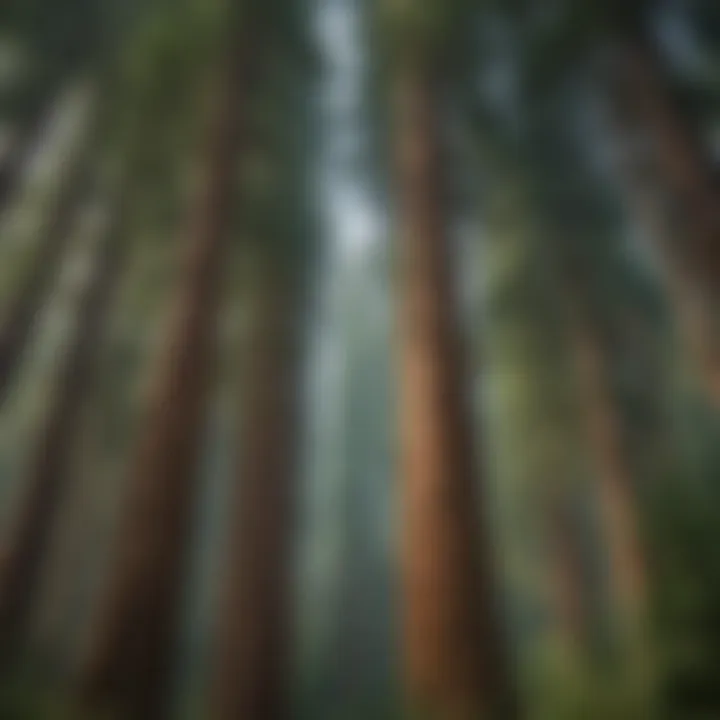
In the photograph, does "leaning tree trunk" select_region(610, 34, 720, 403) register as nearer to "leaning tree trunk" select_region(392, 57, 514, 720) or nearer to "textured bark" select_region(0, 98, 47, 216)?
"leaning tree trunk" select_region(392, 57, 514, 720)

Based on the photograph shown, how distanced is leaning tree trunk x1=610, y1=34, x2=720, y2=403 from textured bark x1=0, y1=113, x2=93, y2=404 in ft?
9.24

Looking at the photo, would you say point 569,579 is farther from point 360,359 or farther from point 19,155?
point 19,155

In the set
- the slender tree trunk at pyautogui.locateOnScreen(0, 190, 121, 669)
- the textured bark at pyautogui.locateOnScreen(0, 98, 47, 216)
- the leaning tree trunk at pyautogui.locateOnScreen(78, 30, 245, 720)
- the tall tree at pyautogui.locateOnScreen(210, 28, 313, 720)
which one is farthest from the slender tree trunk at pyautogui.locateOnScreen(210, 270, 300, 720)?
the textured bark at pyautogui.locateOnScreen(0, 98, 47, 216)

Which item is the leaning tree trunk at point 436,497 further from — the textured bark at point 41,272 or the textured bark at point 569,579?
the textured bark at point 41,272

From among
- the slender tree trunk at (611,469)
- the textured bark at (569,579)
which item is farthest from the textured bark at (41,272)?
the slender tree trunk at (611,469)

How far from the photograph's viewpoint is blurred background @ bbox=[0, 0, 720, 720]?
11.1 ft

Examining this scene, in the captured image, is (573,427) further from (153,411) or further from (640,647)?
(153,411)

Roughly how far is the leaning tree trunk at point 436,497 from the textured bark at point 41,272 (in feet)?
5.39

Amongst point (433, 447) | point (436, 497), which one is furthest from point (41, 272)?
point (436, 497)

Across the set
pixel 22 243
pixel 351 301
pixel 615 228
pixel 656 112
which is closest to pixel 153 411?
pixel 351 301

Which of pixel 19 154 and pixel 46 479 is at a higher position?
pixel 19 154

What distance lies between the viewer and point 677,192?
4750mm

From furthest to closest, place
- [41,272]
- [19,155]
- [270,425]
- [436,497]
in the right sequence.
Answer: [19,155] → [41,272] → [270,425] → [436,497]

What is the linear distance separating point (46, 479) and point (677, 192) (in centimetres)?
306
